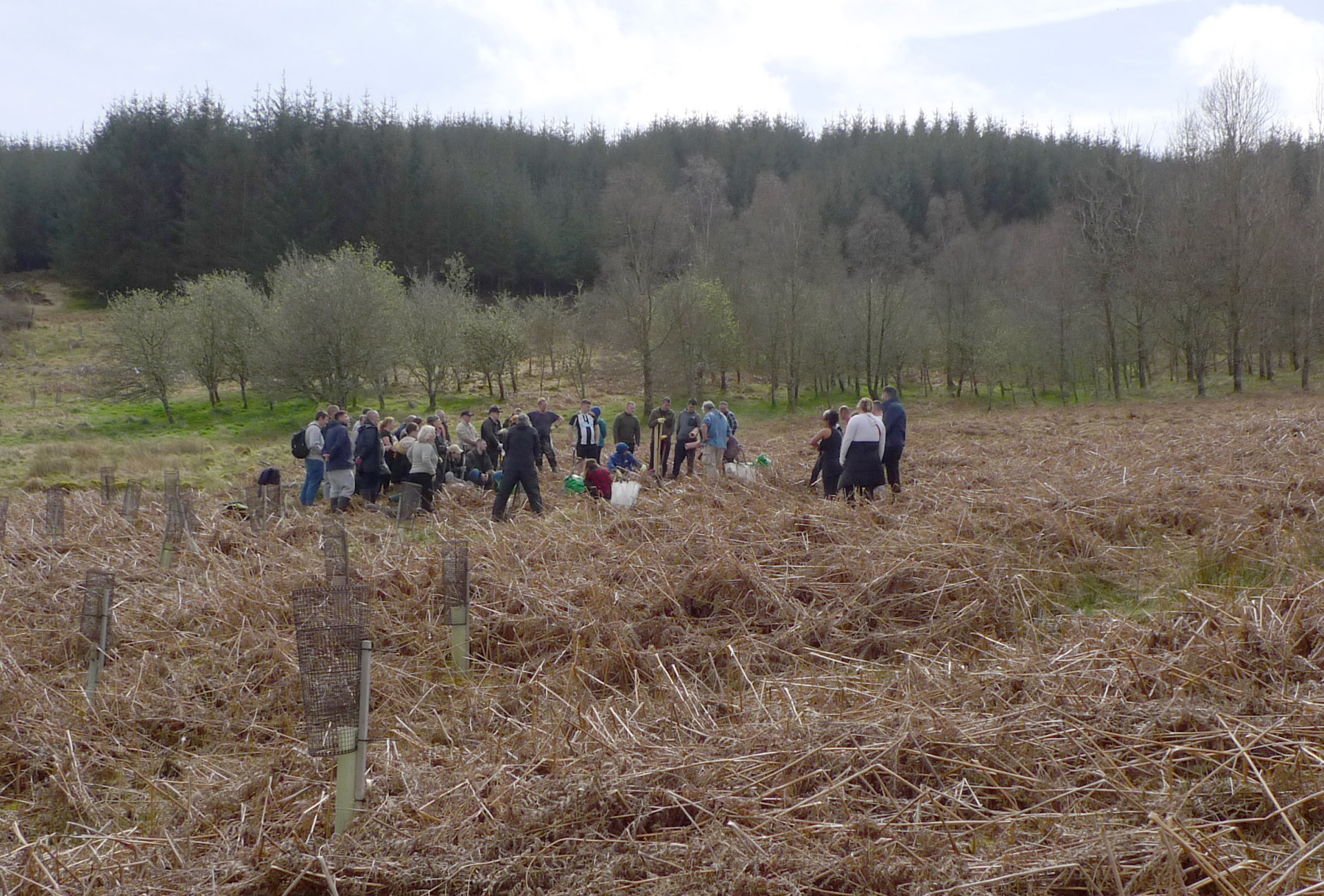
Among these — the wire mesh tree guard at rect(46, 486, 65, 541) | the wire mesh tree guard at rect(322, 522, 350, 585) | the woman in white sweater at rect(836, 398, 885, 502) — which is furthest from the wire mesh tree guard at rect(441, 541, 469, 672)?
the wire mesh tree guard at rect(46, 486, 65, 541)

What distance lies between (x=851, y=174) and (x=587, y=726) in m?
79.7

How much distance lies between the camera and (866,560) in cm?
725

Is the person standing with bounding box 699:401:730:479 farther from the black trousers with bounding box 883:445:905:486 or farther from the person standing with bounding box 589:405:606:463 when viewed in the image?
the black trousers with bounding box 883:445:905:486

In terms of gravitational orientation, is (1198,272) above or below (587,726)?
above

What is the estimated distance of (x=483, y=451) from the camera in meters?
13.9

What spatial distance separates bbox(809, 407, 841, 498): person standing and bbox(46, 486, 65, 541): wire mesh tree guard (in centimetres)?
911

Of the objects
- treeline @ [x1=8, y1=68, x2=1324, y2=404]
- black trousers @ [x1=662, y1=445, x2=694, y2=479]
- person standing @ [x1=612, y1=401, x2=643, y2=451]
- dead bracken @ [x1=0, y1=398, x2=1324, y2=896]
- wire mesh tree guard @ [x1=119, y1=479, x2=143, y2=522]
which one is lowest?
dead bracken @ [x1=0, y1=398, x2=1324, y2=896]

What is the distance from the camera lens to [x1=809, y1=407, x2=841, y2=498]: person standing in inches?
430

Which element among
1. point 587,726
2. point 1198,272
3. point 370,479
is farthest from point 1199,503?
point 1198,272

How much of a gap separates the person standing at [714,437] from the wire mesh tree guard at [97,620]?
880 centimetres

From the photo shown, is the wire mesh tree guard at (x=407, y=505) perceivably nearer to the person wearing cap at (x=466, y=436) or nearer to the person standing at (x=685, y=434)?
the person wearing cap at (x=466, y=436)

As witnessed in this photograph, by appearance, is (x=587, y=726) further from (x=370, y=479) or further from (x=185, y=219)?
(x=185, y=219)

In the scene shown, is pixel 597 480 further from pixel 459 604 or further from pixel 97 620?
pixel 97 620

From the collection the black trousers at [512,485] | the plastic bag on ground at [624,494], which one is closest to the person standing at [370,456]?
the black trousers at [512,485]
